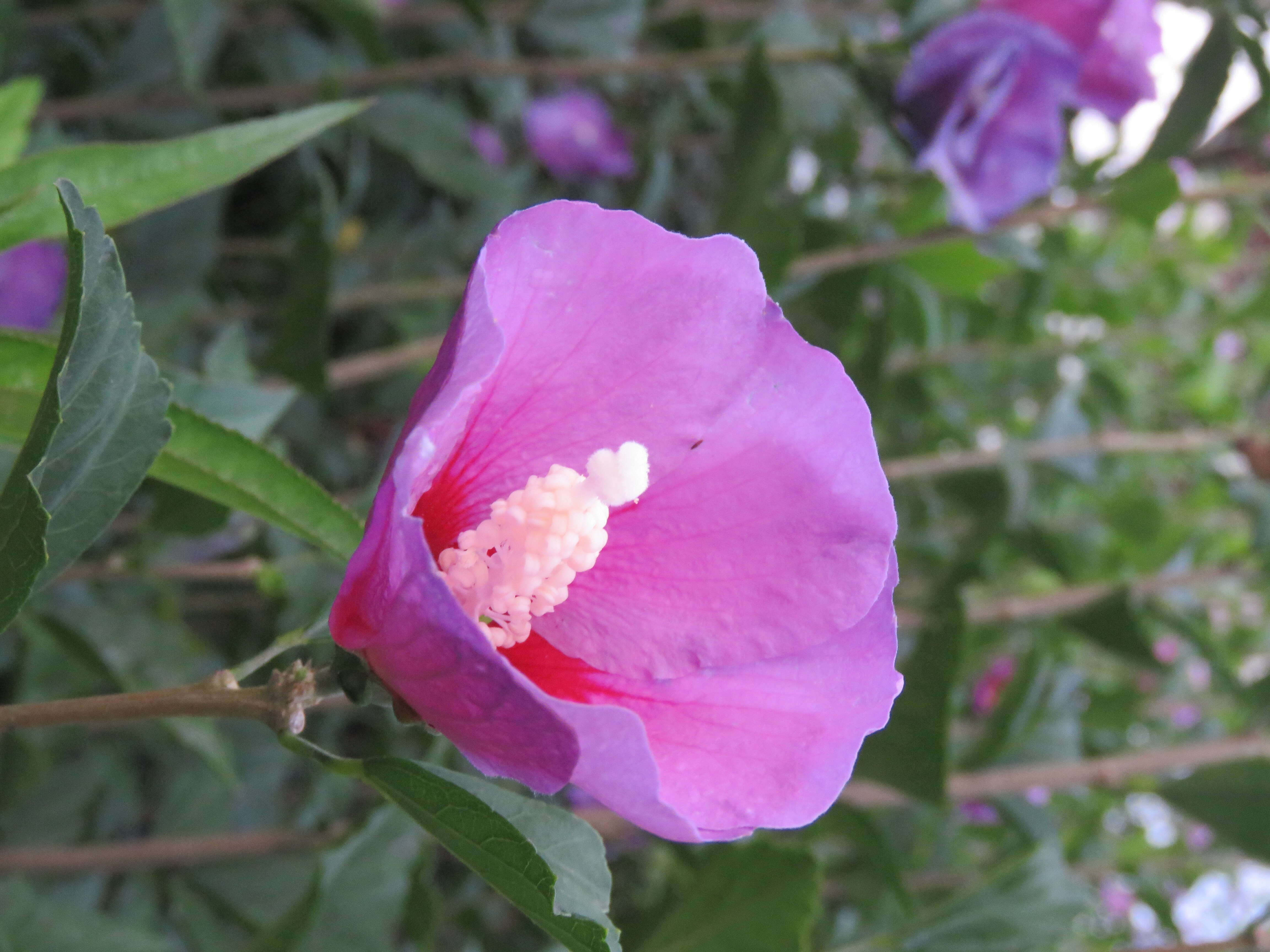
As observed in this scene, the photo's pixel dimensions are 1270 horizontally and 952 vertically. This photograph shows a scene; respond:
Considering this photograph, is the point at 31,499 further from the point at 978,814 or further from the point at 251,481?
the point at 978,814

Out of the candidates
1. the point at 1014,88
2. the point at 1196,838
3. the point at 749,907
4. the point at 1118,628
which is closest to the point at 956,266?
the point at 1014,88

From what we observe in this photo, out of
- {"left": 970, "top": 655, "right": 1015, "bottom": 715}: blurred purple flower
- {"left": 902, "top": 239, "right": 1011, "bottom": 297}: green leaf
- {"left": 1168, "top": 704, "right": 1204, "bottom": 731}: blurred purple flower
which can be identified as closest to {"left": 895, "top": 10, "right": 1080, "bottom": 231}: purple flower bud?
{"left": 902, "top": 239, "right": 1011, "bottom": 297}: green leaf

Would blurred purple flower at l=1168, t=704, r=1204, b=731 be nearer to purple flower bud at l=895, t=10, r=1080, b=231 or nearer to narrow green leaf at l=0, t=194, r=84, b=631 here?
purple flower bud at l=895, t=10, r=1080, b=231

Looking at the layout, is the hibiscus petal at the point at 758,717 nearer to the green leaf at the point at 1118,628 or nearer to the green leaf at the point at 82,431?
the green leaf at the point at 82,431

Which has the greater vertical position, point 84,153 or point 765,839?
point 84,153

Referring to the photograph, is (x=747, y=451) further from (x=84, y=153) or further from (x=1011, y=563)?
(x=1011, y=563)

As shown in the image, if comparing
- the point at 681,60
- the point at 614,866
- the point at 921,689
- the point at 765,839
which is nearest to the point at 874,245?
the point at 681,60
